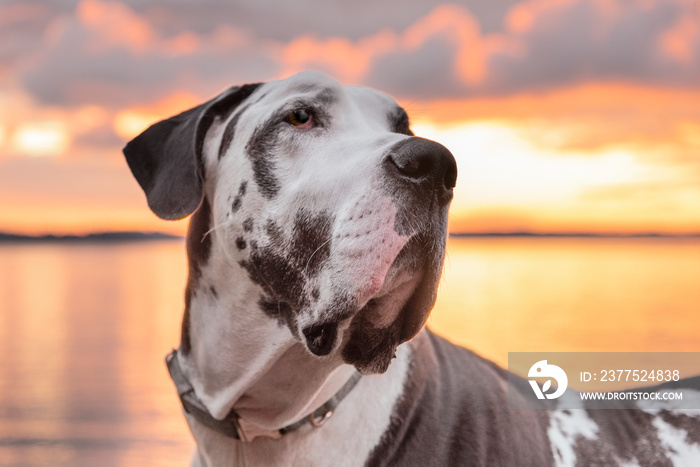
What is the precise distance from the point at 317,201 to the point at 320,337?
475 mm

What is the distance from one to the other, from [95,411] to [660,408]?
27.0 ft

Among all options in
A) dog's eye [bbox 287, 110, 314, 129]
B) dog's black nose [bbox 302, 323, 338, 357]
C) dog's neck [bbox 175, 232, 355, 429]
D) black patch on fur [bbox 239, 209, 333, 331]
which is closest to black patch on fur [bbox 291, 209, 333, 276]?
black patch on fur [bbox 239, 209, 333, 331]

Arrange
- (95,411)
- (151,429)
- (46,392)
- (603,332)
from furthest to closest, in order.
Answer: (603,332) → (46,392) → (95,411) → (151,429)

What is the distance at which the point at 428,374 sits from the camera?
3.24 m

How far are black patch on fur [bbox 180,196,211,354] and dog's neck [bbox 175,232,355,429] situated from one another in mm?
31

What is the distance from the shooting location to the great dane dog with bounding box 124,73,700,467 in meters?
2.59

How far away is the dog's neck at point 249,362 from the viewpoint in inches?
117

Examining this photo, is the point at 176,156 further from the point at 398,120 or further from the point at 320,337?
the point at 320,337

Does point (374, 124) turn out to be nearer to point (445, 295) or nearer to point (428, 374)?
point (428, 374)

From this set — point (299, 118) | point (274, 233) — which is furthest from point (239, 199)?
point (299, 118)

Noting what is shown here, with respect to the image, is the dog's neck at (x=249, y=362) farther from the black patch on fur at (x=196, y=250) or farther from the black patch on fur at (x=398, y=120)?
the black patch on fur at (x=398, y=120)

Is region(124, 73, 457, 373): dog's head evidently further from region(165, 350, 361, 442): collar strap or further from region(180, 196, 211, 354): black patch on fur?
region(165, 350, 361, 442): collar strap

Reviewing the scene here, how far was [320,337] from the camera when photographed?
2.68m

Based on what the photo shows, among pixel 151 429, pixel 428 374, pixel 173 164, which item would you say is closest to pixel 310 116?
pixel 173 164
